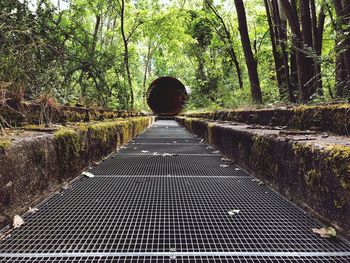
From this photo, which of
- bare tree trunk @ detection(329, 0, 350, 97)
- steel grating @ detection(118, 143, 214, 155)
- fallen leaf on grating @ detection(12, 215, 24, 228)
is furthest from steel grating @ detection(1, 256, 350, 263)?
steel grating @ detection(118, 143, 214, 155)

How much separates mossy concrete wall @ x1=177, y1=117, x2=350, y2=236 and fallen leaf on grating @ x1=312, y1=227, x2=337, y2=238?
0.04 meters

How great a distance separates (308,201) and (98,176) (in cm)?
198

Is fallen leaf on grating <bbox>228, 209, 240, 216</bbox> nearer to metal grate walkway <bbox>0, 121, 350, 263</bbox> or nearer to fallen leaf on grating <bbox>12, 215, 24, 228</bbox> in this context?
metal grate walkway <bbox>0, 121, 350, 263</bbox>

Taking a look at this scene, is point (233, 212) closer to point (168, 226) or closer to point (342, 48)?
point (168, 226)

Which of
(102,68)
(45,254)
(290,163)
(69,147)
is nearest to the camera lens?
(45,254)

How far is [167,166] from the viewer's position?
3549 millimetres

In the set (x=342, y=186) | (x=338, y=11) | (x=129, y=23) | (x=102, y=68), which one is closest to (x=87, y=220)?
(x=342, y=186)

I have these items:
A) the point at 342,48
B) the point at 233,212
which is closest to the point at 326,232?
the point at 233,212

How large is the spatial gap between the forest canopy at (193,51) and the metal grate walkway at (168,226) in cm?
131

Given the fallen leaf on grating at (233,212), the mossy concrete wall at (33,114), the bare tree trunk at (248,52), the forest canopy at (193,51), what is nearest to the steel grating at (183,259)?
the fallen leaf on grating at (233,212)

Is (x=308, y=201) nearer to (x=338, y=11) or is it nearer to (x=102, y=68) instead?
(x=338, y=11)

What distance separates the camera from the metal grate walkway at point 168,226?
1417 millimetres

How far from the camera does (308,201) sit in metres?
1.87

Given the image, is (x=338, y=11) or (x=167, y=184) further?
(x=338, y=11)
